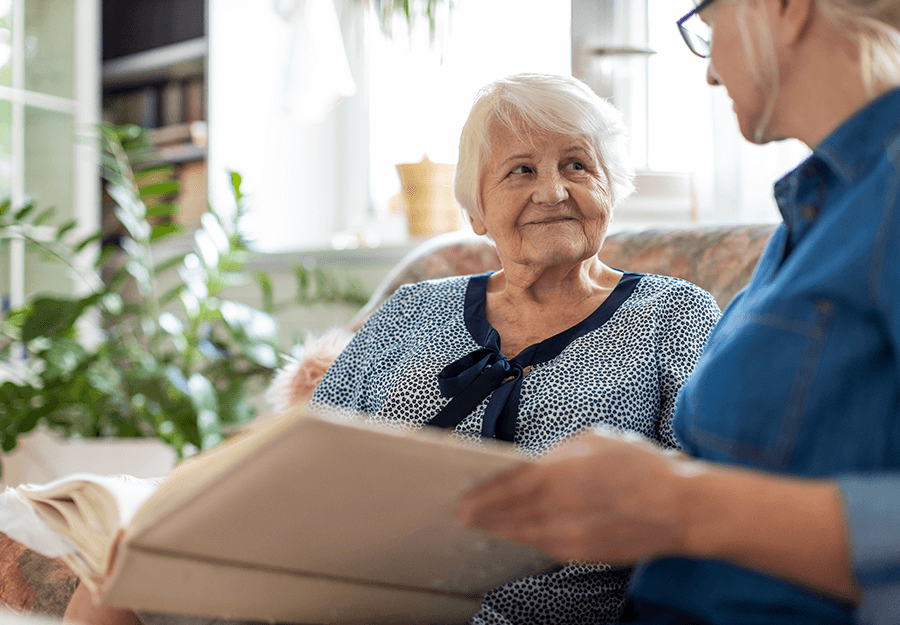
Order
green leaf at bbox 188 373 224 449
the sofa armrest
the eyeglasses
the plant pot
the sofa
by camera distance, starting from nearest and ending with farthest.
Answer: the eyeglasses, the sofa armrest, the sofa, green leaf at bbox 188 373 224 449, the plant pot

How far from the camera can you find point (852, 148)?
0.59 m

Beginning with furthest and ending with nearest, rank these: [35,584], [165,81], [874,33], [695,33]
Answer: [165,81], [35,584], [695,33], [874,33]

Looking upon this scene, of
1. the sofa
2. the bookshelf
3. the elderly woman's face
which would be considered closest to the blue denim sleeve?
the elderly woman's face

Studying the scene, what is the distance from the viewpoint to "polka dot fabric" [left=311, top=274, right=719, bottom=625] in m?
0.99

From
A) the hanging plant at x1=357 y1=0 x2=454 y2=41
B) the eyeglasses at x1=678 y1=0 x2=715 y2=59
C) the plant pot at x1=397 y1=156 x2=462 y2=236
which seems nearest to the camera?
the eyeglasses at x1=678 y1=0 x2=715 y2=59

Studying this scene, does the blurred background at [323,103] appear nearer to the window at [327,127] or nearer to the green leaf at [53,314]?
the window at [327,127]

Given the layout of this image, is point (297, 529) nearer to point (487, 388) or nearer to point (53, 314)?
point (487, 388)

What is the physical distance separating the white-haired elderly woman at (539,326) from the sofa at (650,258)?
161 millimetres

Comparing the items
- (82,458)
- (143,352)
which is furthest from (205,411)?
(143,352)

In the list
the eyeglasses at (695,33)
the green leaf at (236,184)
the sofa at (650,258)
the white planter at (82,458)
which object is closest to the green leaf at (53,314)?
the white planter at (82,458)

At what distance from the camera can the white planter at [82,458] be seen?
2.09 m

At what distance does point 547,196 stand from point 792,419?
0.65 metres

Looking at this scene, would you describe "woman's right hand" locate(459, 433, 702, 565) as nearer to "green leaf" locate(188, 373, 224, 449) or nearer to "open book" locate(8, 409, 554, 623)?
"open book" locate(8, 409, 554, 623)

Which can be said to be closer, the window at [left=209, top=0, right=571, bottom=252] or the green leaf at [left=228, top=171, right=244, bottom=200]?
the green leaf at [left=228, top=171, right=244, bottom=200]
